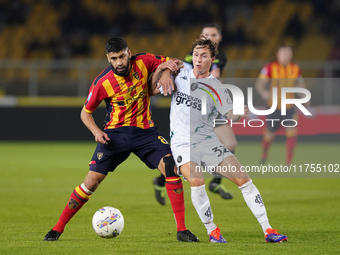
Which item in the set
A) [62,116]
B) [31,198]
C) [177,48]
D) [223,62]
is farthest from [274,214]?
[177,48]

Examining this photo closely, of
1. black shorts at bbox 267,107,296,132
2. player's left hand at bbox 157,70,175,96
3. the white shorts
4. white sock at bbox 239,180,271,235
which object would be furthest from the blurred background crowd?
white sock at bbox 239,180,271,235

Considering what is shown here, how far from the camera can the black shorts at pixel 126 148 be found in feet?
16.3

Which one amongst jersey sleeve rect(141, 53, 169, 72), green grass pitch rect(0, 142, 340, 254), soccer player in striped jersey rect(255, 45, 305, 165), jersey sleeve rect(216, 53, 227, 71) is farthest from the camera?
soccer player in striped jersey rect(255, 45, 305, 165)

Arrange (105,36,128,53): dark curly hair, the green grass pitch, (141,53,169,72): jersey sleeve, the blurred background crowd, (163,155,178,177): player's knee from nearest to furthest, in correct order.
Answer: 1. the green grass pitch
2. (105,36,128,53): dark curly hair
3. (163,155,178,177): player's knee
4. (141,53,169,72): jersey sleeve
5. the blurred background crowd

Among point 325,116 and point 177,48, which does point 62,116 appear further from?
point 325,116

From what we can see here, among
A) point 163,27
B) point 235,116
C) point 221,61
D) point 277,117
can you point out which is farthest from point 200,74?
point 163,27

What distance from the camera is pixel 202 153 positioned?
15.7 ft

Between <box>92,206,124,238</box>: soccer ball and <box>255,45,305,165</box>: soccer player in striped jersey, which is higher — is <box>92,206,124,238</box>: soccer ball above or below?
below

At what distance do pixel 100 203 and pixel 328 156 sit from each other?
5730 millimetres

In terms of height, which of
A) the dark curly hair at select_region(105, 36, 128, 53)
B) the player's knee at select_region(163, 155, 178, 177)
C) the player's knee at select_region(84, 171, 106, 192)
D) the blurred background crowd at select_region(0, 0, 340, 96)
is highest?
the blurred background crowd at select_region(0, 0, 340, 96)

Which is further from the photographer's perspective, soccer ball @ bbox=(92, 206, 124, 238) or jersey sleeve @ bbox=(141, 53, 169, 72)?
jersey sleeve @ bbox=(141, 53, 169, 72)

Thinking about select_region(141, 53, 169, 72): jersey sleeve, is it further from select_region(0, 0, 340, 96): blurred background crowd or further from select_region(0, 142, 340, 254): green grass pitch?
select_region(0, 0, 340, 96): blurred background crowd

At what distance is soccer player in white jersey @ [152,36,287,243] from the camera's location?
15.3ft

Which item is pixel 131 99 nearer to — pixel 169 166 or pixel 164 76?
pixel 164 76
